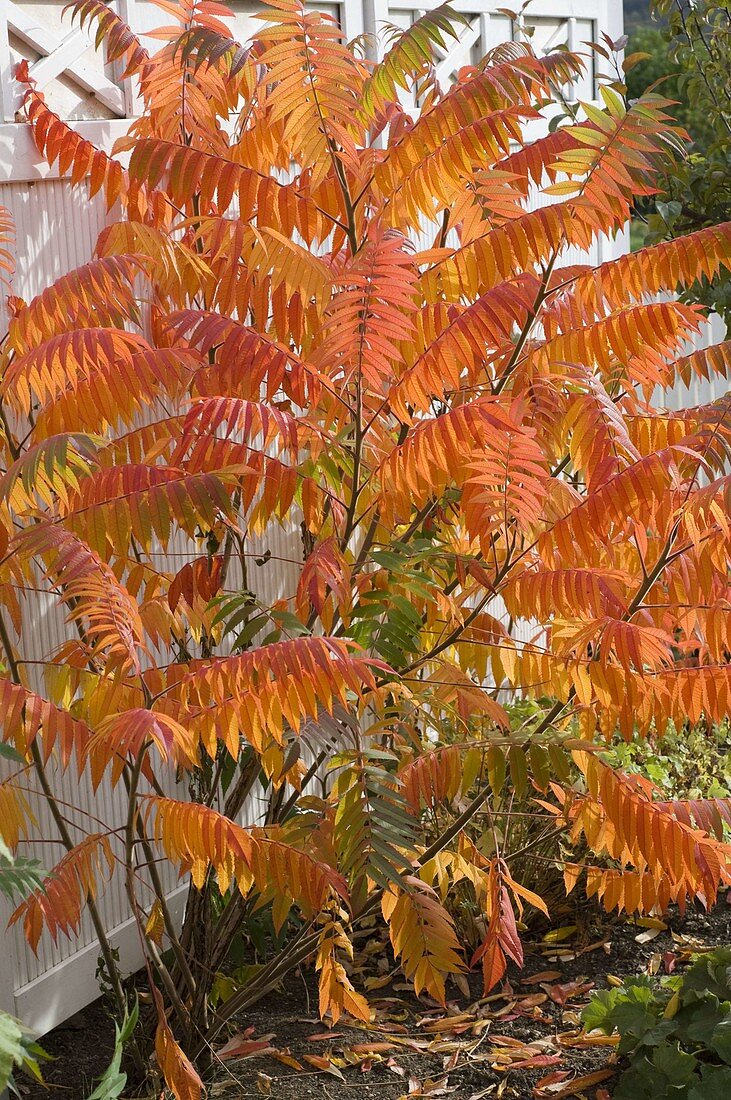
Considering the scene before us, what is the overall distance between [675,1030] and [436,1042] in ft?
2.44

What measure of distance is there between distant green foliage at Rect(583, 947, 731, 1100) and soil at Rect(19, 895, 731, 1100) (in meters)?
0.16

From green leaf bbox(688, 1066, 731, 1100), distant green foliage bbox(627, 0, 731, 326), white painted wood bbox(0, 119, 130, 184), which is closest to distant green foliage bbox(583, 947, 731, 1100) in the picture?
green leaf bbox(688, 1066, 731, 1100)

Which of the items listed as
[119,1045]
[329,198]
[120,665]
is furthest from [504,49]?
[119,1045]

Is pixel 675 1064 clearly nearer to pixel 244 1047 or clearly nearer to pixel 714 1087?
pixel 714 1087

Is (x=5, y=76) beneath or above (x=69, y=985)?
above

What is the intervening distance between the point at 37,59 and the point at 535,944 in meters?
3.06

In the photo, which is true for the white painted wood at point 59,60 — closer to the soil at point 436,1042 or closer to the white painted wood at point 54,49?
the white painted wood at point 54,49

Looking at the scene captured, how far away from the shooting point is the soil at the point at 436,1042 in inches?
127

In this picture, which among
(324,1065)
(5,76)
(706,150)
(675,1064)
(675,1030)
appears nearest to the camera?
(675,1064)

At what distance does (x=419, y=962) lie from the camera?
2795 millimetres

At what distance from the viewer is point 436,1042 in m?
3.47

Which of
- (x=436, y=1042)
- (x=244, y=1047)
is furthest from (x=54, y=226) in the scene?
(x=436, y=1042)

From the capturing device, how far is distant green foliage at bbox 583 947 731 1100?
2.90 m

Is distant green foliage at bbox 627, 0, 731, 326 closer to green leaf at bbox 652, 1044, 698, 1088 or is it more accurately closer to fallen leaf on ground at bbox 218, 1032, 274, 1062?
green leaf at bbox 652, 1044, 698, 1088
